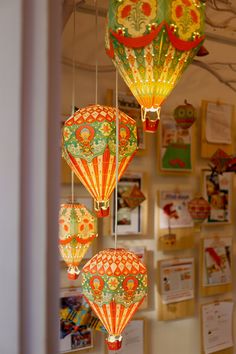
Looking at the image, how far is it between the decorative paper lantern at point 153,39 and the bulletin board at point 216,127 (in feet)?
3.67

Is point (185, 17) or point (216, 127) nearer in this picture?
point (185, 17)

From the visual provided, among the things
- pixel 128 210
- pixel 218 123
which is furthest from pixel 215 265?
pixel 218 123

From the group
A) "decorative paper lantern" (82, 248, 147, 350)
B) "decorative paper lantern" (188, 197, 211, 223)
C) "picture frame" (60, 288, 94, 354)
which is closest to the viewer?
"decorative paper lantern" (82, 248, 147, 350)

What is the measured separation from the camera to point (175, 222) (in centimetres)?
207

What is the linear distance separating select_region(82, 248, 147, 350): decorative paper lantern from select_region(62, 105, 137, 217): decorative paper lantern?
0.21 metres

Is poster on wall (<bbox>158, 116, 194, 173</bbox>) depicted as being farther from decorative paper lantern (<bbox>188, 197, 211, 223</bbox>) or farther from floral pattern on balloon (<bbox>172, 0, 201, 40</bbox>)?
floral pattern on balloon (<bbox>172, 0, 201, 40</bbox>)

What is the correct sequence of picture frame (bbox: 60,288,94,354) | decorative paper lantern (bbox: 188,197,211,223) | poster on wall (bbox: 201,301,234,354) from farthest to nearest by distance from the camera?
poster on wall (bbox: 201,301,234,354)
decorative paper lantern (bbox: 188,197,211,223)
picture frame (bbox: 60,288,94,354)

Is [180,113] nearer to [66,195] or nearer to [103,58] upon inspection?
[103,58]

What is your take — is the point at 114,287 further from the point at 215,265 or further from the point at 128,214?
the point at 215,265

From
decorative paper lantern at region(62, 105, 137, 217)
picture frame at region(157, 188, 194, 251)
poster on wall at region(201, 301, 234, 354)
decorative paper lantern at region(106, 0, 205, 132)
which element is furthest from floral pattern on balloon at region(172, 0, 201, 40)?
poster on wall at region(201, 301, 234, 354)

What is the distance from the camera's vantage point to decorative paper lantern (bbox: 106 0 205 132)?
973 mm

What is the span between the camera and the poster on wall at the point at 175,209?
6.69 ft

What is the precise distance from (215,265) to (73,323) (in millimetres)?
835
